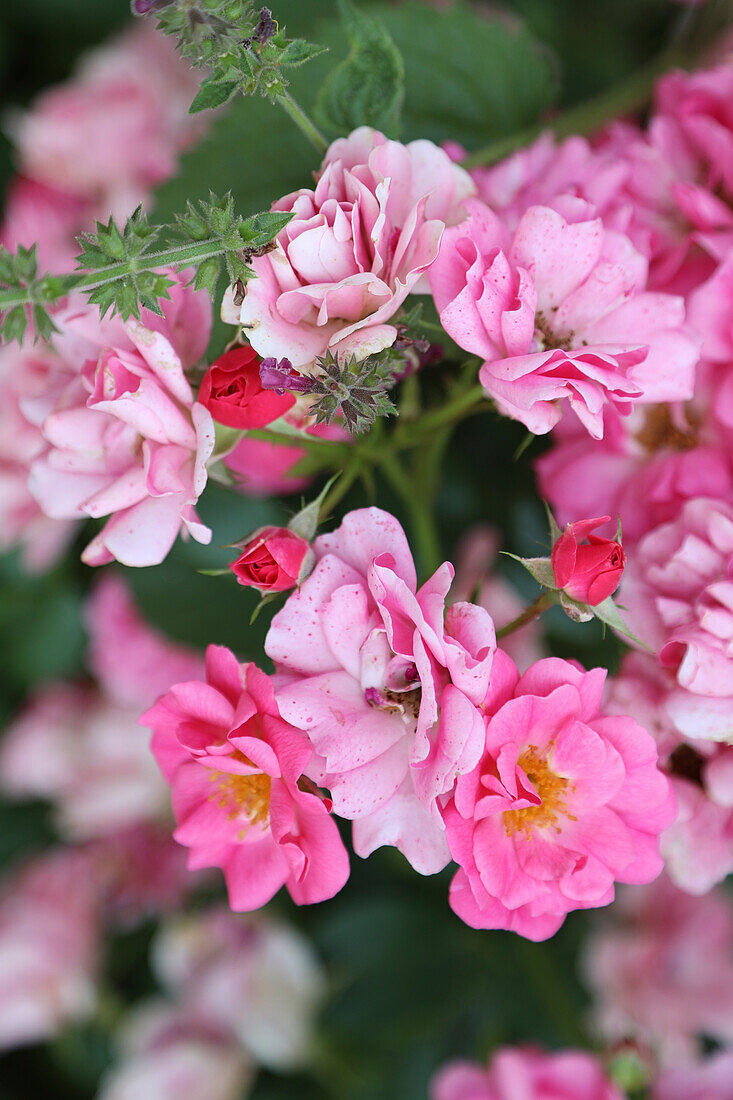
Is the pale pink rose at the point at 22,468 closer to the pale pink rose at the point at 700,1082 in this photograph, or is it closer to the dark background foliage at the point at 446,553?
the dark background foliage at the point at 446,553

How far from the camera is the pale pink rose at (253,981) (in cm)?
79

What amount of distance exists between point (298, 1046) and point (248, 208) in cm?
63

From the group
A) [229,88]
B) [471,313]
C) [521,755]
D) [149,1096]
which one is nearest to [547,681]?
[521,755]

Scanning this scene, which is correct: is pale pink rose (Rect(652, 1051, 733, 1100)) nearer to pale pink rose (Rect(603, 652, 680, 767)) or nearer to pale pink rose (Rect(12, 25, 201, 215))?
pale pink rose (Rect(603, 652, 680, 767))

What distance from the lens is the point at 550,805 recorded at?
40 centimetres

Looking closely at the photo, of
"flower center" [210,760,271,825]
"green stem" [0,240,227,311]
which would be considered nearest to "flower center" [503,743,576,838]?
"flower center" [210,760,271,825]

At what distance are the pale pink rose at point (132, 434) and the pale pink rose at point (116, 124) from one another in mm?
424

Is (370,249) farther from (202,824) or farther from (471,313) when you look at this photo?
(202,824)

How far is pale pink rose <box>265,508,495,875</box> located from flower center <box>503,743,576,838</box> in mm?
40

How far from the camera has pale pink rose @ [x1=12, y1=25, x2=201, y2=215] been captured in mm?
799

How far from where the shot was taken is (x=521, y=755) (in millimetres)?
390

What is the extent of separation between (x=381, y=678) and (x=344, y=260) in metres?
0.16

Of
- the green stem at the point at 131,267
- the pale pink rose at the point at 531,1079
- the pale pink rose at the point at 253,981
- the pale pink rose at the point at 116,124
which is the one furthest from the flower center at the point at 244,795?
the pale pink rose at the point at 116,124

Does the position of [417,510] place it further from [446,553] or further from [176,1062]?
[176,1062]
